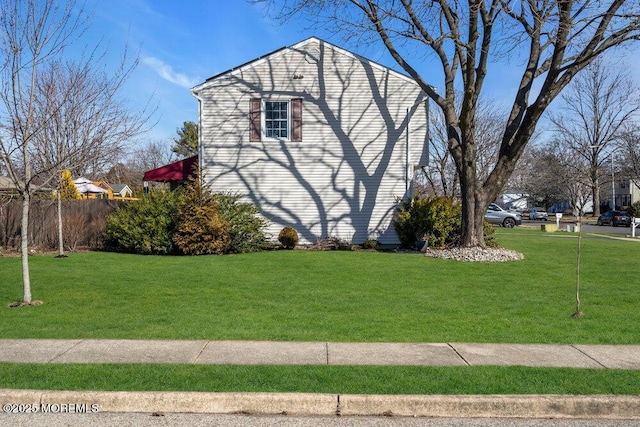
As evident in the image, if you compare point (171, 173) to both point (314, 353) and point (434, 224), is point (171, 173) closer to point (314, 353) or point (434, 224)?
point (434, 224)

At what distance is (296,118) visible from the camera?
19688 mm

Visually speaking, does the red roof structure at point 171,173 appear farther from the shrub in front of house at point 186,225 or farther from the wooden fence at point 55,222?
the shrub in front of house at point 186,225

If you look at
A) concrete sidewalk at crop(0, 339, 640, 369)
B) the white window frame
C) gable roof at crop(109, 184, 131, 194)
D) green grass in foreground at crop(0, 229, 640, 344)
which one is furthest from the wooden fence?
gable roof at crop(109, 184, 131, 194)

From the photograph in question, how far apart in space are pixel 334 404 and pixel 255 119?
16.0 meters

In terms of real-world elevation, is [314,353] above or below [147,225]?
below

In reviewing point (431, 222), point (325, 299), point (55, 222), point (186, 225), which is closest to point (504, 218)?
point (431, 222)

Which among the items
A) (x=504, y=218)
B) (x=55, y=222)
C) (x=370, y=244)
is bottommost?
(x=370, y=244)

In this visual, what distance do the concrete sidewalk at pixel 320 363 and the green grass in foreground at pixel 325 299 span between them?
411mm

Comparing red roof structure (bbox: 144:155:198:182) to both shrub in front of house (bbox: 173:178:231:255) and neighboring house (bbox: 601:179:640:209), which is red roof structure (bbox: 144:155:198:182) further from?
neighboring house (bbox: 601:179:640:209)

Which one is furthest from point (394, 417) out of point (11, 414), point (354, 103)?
point (354, 103)

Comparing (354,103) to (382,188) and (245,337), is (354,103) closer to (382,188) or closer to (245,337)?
(382,188)

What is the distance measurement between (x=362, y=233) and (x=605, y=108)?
46.1m

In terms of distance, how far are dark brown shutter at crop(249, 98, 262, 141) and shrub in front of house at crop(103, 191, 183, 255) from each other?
12.0 feet

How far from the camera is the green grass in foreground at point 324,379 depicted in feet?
16.5
